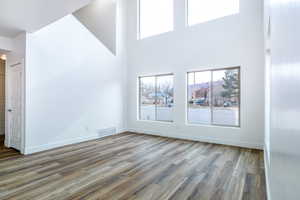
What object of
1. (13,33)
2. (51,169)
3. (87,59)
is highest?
(13,33)

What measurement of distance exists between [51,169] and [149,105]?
372 centimetres

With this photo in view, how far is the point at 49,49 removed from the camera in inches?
162

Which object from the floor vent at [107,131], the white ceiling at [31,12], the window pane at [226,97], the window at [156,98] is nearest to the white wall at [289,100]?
the white ceiling at [31,12]

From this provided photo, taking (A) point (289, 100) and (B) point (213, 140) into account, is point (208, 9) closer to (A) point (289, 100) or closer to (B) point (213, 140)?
(B) point (213, 140)

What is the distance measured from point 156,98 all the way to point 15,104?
13.2 ft

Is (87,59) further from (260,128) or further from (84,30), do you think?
A: (260,128)

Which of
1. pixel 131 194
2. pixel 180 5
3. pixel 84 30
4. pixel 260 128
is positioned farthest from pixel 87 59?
pixel 260 128

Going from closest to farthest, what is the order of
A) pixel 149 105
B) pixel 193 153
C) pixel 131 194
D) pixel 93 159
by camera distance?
pixel 131 194 → pixel 93 159 → pixel 193 153 → pixel 149 105

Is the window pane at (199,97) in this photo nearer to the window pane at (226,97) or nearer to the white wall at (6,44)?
the window pane at (226,97)

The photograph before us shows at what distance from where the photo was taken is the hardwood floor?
212 cm

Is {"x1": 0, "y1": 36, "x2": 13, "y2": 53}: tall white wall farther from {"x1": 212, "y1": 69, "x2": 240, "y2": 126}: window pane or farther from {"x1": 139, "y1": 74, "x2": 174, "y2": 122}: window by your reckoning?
{"x1": 212, "y1": 69, "x2": 240, "y2": 126}: window pane

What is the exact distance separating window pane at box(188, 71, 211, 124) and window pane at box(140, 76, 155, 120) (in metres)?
1.43

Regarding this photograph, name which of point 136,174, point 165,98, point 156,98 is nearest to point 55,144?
point 136,174

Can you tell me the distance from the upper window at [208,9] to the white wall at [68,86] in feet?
8.75
